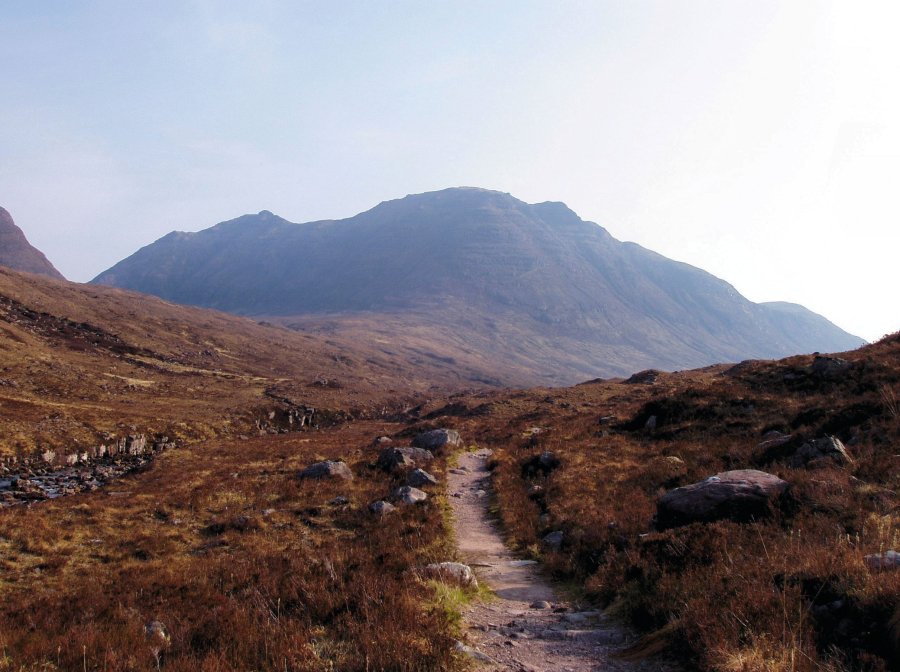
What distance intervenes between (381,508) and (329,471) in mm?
7098

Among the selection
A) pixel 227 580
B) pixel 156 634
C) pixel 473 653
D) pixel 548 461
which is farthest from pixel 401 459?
pixel 473 653

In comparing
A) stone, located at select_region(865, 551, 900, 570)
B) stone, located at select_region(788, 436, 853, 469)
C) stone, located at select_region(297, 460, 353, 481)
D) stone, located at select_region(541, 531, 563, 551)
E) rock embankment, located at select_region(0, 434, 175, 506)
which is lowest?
rock embankment, located at select_region(0, 434, 175, 506)

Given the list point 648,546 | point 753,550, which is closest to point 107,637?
point 648,546

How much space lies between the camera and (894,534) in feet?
21.5

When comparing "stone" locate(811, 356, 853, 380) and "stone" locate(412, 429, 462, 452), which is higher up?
"stone" locate(811, 356, 853, 380)

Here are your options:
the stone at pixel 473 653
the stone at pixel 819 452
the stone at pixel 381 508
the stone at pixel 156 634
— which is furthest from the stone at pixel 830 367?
the stone at pixel 156 634

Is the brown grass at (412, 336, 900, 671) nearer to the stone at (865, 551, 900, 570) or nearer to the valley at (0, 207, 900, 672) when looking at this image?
the valley at (0, 207, 900, 672)

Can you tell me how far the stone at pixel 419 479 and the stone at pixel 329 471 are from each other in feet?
11.0

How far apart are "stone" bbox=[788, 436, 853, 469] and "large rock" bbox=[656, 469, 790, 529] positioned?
310 centimetres

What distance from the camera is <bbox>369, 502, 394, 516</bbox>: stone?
14929mm

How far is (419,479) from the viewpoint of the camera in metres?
19.2

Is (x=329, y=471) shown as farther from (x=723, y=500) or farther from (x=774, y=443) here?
(x=774, y=443)

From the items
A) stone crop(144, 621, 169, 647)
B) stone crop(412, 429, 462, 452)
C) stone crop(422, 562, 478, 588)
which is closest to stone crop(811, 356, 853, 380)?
stone crop(412, 429, 462, 452)

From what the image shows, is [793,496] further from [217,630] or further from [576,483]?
[217,630]
